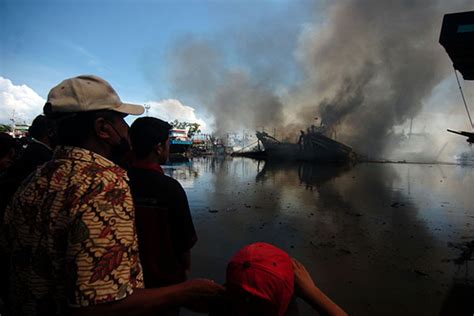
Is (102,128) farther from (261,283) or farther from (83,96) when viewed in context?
(261,283)

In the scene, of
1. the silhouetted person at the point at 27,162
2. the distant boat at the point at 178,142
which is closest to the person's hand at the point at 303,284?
the silhouetted person at the point at 27,162

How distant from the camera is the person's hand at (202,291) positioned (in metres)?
1.26

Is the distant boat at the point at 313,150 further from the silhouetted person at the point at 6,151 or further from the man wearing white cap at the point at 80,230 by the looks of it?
the man wearing white cap at the point at 80,230

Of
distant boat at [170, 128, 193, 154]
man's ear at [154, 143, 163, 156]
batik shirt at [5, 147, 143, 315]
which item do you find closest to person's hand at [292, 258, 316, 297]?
batik shirt at [5, 147, 143, 315]

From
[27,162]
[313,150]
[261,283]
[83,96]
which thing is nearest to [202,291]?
[261,283]

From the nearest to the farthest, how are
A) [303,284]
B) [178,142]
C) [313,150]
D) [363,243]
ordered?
[303,284], [363,243], [313,150], [178,142]

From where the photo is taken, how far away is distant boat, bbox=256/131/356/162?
4628 cm

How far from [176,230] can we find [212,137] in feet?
294

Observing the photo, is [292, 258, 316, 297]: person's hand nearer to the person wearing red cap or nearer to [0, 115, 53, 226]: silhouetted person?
the person wearing red cap

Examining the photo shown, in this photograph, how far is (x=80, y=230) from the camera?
102 cm

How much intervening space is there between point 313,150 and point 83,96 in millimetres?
48920

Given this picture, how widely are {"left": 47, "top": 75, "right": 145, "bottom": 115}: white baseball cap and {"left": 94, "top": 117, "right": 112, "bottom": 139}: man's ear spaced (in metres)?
0.06

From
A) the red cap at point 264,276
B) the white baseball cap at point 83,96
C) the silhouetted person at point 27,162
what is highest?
the white baseball cap at point 83,96

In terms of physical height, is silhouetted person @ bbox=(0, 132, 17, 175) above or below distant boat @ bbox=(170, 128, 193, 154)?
below
